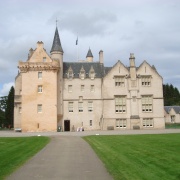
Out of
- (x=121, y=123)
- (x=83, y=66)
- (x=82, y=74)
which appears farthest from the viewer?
(x=83, y=66)

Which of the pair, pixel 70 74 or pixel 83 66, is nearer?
pixel 70 74

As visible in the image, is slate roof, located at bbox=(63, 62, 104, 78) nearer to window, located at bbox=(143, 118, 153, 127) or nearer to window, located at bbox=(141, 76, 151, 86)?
window, located at bbox=(141, 76, 151, 86)

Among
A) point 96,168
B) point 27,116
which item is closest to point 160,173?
point 96,168

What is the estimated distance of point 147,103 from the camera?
6016 centimetres

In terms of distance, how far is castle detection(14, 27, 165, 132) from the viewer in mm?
57531

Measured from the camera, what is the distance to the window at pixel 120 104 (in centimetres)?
5978

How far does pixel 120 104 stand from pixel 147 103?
5.21m

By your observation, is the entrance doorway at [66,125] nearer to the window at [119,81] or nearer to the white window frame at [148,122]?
the window at [119,81]

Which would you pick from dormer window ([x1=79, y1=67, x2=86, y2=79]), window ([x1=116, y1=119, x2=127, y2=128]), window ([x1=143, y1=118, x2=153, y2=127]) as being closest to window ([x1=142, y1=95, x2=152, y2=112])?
window ([x1=143, y1=118, x2=153, y2=127])

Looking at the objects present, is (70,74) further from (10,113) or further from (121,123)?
(10,113)

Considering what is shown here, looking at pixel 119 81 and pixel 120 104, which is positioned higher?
pixel 119 81

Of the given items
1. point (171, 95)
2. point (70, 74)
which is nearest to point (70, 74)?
point (70, 74)

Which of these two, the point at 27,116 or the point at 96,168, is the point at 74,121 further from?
the point at 96,168

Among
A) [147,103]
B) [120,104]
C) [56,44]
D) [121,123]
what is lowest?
[121,123]
